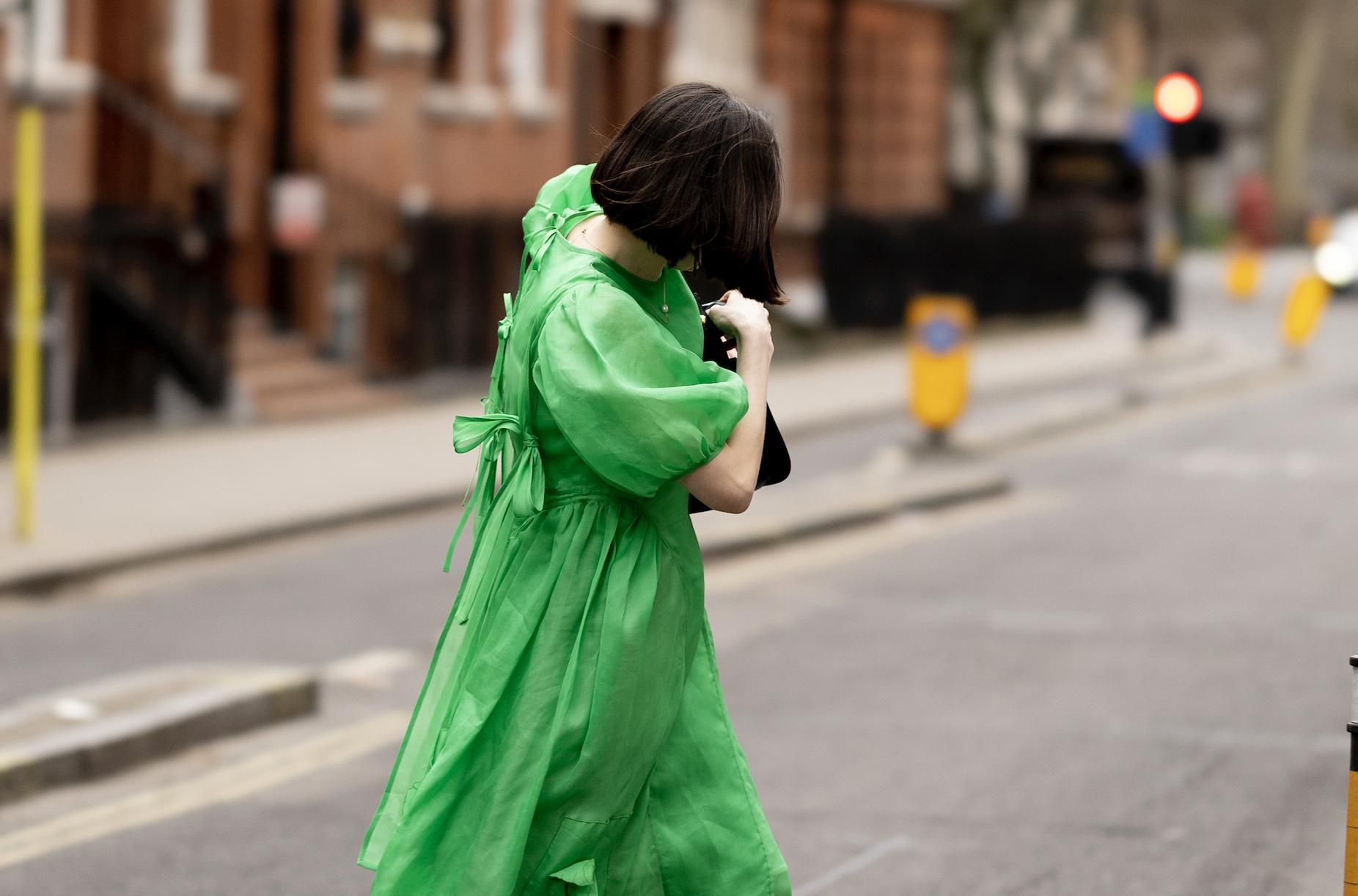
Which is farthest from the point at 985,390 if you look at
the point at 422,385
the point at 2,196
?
the point at 2,196

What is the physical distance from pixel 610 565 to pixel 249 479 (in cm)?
1129

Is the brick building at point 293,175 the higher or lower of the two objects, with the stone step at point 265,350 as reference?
higher

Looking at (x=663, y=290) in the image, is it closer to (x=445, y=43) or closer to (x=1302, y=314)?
(x=445, y=43)

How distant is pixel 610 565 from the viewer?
3639 mm

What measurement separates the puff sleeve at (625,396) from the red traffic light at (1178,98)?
2165 centimetres

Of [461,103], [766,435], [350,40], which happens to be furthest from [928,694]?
[461,103]

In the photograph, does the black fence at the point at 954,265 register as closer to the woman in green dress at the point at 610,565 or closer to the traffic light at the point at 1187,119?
the traffic light at the point at 1187,119

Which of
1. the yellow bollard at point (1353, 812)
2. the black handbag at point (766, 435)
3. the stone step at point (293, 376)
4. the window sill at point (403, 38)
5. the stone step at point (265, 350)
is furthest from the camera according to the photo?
the window sill at point (403, 38)

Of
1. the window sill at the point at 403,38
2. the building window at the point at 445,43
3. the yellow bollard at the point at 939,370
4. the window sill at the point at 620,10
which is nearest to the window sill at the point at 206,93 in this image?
the window sill at the point at 403,38

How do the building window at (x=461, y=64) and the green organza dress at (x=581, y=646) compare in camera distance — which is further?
Result: the building window at (x=461, y=64)

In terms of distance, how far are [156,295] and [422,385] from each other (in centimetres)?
341

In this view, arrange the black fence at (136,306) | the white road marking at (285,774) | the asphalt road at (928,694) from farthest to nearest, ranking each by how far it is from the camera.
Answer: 1. the black fence at (136,306)
2. the white road marking at (285,774)
3. the asphalt road at (928,694)

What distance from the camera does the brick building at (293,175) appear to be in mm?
17406

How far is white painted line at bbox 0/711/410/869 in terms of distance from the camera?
6.37m
